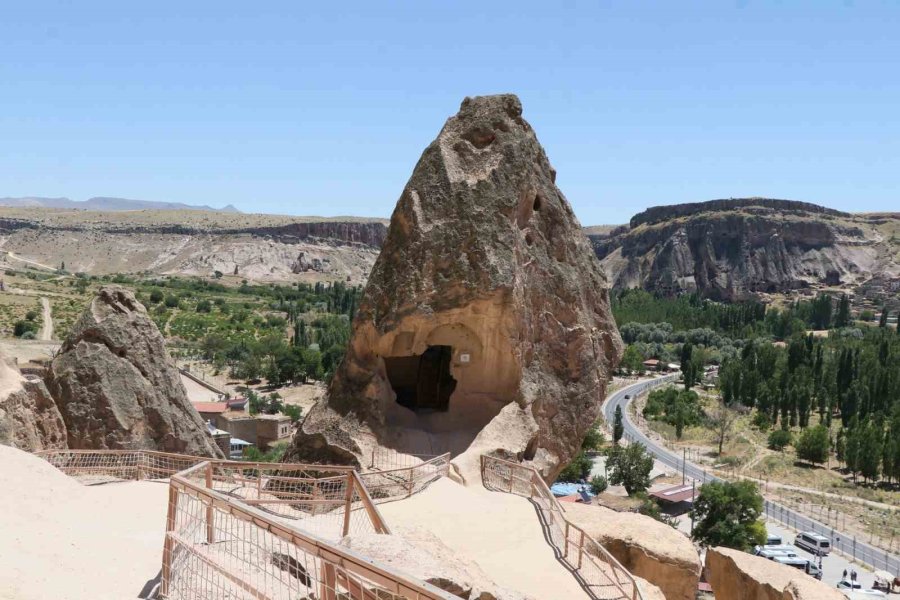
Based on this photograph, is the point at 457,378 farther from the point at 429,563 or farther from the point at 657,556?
the point at 429,563

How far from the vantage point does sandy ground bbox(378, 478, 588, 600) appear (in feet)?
31.7

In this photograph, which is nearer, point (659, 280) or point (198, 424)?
point (198, 424)

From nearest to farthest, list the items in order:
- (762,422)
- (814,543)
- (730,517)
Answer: (814,543) → (730,517) → (762,422)

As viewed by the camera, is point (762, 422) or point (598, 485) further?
point (762, 422)

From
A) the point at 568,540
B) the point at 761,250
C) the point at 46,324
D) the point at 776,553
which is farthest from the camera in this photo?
the point at 761,250

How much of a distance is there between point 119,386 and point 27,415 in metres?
1.88

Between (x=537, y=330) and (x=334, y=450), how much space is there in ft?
14.7

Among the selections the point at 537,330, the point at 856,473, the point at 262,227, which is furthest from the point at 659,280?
the point at 537,330

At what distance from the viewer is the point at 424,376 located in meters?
17.4

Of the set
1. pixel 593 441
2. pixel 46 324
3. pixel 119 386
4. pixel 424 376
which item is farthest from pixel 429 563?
pixel 46 324

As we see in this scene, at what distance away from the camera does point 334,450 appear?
14.1 m

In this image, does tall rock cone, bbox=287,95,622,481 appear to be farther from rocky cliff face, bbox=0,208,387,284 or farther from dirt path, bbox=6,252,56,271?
dirt path, bbox=6,252,56,271

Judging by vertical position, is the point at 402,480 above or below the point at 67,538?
below

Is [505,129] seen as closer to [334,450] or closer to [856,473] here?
[334,450]
